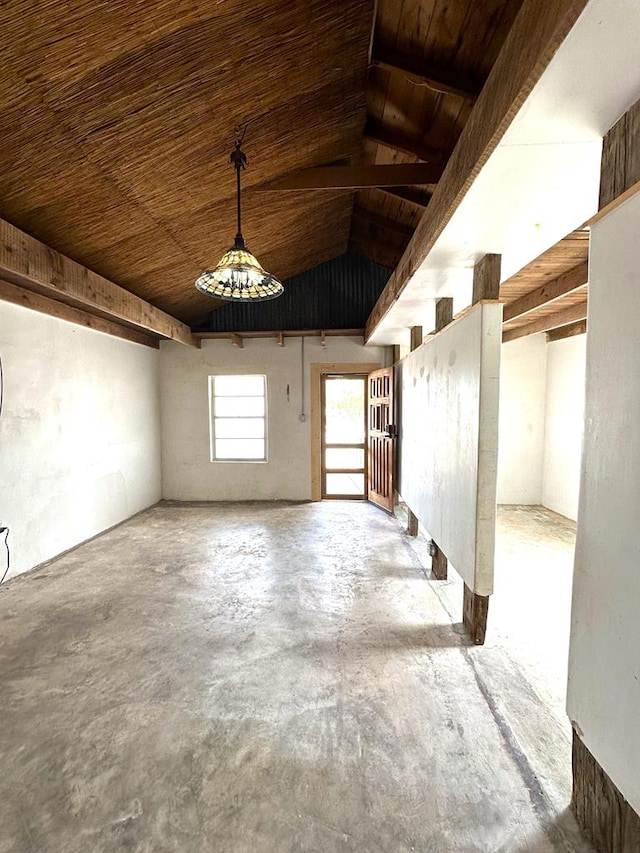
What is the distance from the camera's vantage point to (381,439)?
5281 millimetres

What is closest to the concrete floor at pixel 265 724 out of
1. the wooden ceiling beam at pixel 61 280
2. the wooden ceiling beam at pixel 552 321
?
the wooden ceiling beam at pixel 61 280

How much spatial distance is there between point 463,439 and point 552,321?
11.1ft

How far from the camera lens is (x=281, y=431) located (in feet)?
19.7

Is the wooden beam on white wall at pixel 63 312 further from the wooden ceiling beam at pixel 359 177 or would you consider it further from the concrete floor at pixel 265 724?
the concrete floor at pixel 265 724

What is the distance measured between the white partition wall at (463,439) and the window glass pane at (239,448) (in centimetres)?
337

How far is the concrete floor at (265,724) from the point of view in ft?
4.52

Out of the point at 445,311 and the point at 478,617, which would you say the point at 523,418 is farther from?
the point at 478,617

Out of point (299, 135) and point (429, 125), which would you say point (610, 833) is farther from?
point (299, 135)

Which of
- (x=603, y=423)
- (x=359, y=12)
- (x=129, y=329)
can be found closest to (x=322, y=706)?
(x=603, y=423)

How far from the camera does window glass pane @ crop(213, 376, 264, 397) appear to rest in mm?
6176

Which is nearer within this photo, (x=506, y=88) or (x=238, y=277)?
(x=506, y=88)

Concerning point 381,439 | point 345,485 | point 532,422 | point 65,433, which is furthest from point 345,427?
point 65,433

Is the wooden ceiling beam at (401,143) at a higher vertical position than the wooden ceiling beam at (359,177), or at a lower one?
higher

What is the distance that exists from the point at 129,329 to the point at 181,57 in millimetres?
3722
